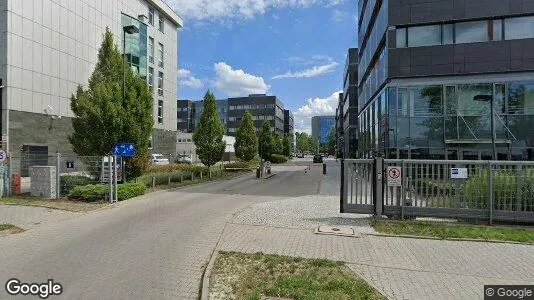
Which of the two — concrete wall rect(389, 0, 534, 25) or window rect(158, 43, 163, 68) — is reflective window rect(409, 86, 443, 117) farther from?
window rect(158, 43, 163, 68)

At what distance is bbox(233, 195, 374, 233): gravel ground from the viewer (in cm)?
959

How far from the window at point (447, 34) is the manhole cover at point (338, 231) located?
16.5 m

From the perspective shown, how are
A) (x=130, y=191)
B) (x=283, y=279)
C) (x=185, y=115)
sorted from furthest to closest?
(x=185, y=115) < (x=130, y=191) < (x=283, y=279)

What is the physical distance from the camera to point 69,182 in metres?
15.2

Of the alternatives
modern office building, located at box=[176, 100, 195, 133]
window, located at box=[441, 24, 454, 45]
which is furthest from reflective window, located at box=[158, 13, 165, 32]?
modern office building, located at box=[176, 100, 195, 133]

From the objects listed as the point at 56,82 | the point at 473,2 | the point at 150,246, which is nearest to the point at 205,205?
the point at 150,246

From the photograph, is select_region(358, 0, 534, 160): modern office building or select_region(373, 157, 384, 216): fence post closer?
select_region(373, 157, 384, 216): fence post

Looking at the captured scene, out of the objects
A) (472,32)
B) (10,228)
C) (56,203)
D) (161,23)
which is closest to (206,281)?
(10,228)

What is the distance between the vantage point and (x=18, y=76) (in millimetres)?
25281

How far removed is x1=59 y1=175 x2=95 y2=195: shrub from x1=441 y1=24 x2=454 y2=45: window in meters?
20.2

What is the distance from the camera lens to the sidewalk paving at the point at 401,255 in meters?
5.36

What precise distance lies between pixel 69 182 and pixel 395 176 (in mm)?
13182

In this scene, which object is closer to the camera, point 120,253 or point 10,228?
point 120,253

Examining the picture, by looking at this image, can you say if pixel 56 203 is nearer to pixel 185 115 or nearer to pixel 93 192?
pixel 93 192
